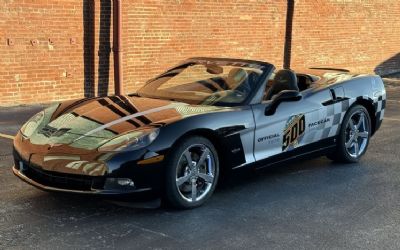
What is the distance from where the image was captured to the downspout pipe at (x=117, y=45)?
34.7ft

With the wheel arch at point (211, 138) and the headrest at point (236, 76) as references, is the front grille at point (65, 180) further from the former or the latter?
the headrest at point (236, 76)

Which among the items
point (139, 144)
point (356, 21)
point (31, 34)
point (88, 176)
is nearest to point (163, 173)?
point (139, 144)

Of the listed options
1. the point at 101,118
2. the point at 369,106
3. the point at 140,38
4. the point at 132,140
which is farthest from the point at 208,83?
the point at 140,38

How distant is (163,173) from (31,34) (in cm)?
621

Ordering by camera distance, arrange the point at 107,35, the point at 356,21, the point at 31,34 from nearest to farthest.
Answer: the point at 31,34, the point at 107,35, the point at 356,21

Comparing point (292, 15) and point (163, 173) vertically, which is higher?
point (292, 15)

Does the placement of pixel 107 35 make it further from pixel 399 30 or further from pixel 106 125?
pixel 399 30

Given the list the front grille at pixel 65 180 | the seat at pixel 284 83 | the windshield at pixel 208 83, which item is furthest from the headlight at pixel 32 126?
the seat at pixel 284 83

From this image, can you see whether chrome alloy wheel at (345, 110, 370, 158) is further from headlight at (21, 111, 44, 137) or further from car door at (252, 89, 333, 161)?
headlight at (21, 111, 44, 137)

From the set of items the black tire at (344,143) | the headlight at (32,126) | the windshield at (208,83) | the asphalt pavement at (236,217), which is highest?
the windshield at (208,83)

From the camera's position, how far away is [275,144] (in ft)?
17.9

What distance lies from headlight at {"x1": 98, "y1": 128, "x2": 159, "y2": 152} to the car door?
3.77 ft

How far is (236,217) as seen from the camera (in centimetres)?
470

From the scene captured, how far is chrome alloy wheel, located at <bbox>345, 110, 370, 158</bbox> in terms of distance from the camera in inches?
259
